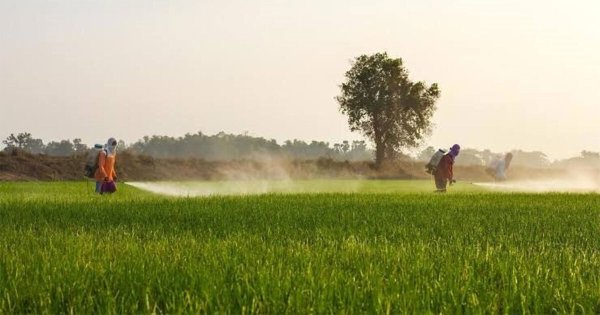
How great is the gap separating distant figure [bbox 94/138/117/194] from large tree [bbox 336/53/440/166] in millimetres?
42048

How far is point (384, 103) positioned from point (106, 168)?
43.2 meters

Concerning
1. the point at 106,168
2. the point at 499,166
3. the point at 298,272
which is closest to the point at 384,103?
the point at 499,166

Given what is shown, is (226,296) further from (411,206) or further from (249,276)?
(411,206)

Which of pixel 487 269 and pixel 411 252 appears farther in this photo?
pixel 411 252

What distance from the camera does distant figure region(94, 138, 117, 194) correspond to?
66.8 feet

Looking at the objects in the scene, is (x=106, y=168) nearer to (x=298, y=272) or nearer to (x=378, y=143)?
(x=298, y=272)

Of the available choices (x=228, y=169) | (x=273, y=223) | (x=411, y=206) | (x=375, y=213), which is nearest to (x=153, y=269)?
(x=273, y=223)

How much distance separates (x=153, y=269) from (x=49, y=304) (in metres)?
1.10

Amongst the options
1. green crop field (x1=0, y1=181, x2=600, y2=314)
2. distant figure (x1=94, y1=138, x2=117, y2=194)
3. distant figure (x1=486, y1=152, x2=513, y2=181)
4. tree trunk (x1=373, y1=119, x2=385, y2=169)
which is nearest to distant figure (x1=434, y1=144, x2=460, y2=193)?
distant figure (x1=486, y1=152, x2=513, y2=181)

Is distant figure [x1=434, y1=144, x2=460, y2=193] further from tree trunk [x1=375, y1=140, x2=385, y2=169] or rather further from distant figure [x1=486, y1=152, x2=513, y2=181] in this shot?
tree trunk [x1=375, y1=140, x2=385, y2=169]

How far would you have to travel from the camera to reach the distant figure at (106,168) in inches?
802

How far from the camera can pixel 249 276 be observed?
15.1 feet

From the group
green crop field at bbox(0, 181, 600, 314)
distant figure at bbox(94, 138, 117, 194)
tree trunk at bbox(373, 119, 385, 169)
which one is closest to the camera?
green crop field at bbox(0, 181, 600, 314)

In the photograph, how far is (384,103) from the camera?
61.5 metres
